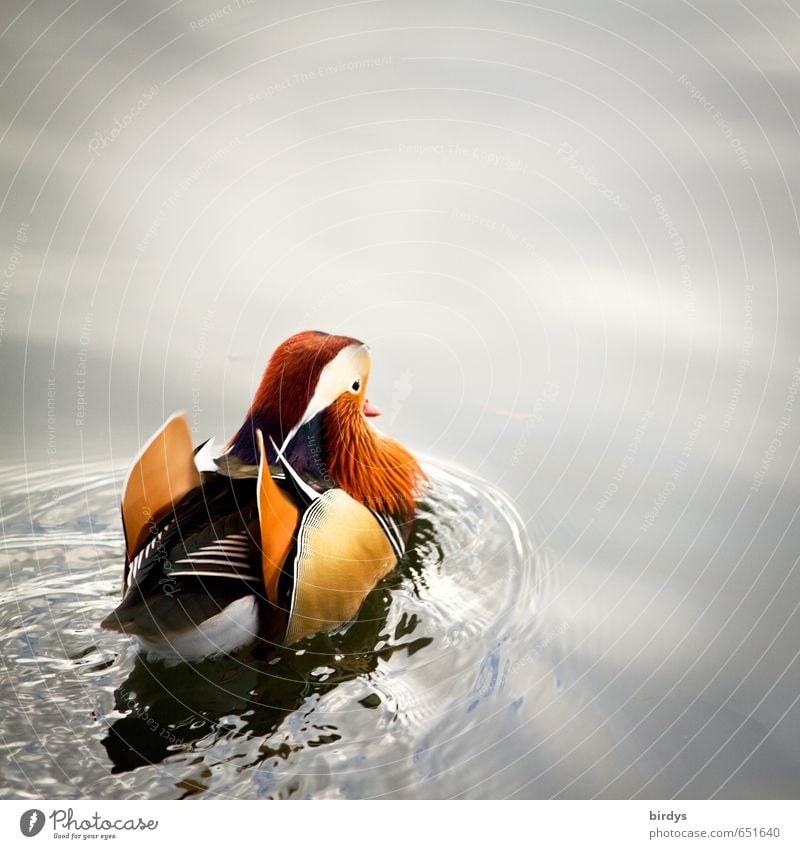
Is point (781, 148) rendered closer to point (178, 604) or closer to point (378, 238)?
point (378, 238)

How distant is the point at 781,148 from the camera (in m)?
0.74

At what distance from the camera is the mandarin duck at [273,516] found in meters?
0.55

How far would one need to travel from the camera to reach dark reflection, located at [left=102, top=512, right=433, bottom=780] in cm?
53

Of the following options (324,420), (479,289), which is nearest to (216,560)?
(324,420)

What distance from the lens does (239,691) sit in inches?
22.4

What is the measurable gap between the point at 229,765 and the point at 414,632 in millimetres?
164

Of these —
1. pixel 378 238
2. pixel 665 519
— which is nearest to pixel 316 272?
pixel 378 238

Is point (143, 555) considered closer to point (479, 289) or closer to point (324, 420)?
point (324, 420)

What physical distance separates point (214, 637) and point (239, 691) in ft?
0.13

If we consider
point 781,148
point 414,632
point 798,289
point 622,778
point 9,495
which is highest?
point 781,148
